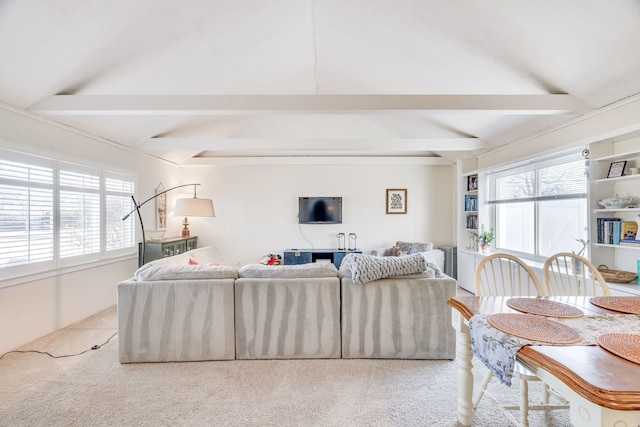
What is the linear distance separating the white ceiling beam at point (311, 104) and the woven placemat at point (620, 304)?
1.98 metres

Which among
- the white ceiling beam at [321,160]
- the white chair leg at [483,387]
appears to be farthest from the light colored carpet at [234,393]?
the white ceiling beam at [321,160]

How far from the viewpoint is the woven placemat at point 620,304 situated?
1.51m

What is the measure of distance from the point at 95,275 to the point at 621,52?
18.8ft

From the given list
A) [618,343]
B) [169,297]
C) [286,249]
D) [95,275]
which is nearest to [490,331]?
[618,343]

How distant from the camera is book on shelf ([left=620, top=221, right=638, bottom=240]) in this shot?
2.49m

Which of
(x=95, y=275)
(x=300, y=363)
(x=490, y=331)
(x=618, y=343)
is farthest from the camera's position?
(x=95, y=275)

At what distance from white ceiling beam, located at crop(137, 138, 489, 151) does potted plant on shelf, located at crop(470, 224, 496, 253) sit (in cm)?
131

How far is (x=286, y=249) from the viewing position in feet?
19.7

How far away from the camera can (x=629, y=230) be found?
8.27ft

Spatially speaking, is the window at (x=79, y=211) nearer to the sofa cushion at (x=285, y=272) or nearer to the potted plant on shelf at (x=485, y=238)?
the sofa cushion at (x=285, y=272)

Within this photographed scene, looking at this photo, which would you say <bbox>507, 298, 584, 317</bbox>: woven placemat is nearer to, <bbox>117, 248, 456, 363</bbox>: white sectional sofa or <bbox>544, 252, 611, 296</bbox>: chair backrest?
<bbox>544, 252, 611, 296</bbox>: chair backrest

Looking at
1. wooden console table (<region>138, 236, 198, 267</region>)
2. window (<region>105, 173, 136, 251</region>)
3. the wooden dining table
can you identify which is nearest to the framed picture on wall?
wooden console table (<region>138, 236, 198, 267</region>)

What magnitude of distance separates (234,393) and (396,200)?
4751 millimetres

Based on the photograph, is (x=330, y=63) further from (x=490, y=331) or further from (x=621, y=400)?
(x=621, y=400)
